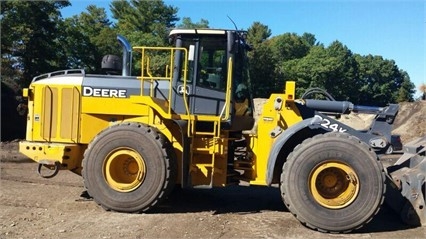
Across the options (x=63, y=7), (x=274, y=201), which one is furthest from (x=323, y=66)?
(x=274, y=201)

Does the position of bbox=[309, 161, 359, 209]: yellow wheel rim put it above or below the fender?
below

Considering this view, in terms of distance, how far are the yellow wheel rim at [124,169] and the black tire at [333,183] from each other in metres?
2.14

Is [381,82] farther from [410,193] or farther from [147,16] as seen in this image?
[410,193]

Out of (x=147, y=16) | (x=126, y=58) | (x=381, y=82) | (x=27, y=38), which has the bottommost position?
(x=126, y=58)

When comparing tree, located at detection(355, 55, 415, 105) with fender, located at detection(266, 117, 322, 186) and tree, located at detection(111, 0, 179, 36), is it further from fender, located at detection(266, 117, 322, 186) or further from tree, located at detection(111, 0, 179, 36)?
fender, located at detection(266, 117, 322, 186)

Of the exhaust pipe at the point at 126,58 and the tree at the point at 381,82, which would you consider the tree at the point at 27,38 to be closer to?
the exhaust pipe at the point at 126,58

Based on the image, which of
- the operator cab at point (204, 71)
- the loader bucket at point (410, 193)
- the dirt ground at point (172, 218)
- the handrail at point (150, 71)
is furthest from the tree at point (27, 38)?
the loader bucket at point (410, 193)

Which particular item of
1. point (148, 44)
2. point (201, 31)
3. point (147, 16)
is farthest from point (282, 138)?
point (147, 16)

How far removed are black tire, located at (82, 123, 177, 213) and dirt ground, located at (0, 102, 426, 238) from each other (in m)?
0.22

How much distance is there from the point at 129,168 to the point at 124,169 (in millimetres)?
85

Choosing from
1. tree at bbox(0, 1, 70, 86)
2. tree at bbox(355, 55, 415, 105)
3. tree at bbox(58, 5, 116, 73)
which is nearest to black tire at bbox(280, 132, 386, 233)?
tree at bbox(0, 1, 70, 86)

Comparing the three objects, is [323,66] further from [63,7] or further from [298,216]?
[298,216]

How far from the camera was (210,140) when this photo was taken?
286 inches

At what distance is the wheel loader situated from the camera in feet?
20.9
